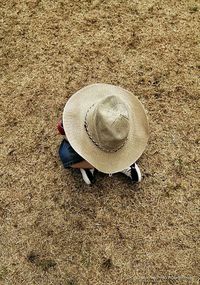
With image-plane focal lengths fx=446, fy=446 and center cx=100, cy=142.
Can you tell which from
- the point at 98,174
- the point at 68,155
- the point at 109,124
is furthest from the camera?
the point at 98,174

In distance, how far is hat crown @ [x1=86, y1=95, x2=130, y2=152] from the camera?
7.12 feet

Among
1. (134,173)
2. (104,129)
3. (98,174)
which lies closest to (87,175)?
(98,174)

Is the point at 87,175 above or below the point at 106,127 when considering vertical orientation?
below

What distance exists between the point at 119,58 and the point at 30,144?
35.2 inches

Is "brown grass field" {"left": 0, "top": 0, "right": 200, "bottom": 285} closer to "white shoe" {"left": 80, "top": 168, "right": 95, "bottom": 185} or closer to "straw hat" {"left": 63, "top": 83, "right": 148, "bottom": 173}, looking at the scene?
"white shoe" {"left": 80, "top": 168, "right": 95, "bottom": 185}

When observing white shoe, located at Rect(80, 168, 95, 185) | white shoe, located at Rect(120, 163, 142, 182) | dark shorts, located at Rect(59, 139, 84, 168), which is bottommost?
white shoe, located at Rect(120, 163, 142, 182)

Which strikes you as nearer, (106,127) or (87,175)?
(106,127)

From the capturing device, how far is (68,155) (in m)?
2.69

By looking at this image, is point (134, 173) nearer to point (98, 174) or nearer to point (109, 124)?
point (98, 174)

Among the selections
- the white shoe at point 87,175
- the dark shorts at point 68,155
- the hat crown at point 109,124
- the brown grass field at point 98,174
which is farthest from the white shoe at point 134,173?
the hat crown at point 109,124

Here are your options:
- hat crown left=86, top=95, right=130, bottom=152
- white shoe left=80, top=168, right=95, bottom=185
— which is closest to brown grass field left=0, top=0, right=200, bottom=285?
white shoe left=80, top=168, right=95, bottom=185

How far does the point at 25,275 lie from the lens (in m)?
2.59

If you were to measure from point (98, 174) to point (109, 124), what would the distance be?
2.47ft

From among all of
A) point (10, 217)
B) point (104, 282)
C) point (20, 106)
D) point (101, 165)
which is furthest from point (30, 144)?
point (104, 282)
